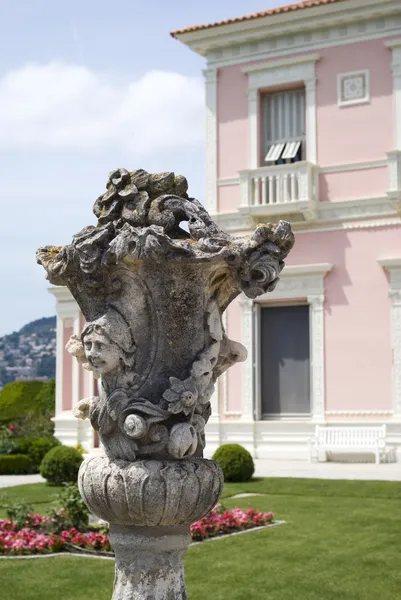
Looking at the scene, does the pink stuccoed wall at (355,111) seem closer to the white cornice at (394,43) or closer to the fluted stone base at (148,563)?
the white cornice at (394,43)

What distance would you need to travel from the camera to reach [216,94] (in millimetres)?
20625

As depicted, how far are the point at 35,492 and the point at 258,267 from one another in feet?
37.9

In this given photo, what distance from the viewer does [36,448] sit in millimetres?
19734

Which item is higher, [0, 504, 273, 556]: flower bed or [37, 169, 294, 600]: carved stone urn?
[37, 169, 294, 600]: carved stone urn

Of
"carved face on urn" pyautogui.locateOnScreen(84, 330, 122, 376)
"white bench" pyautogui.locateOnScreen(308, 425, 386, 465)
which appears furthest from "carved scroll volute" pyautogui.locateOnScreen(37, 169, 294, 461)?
"white bench" pyautogui.locateOnScreen(308, 425, 386, 465)

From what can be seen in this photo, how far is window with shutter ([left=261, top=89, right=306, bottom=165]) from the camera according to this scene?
19891mm

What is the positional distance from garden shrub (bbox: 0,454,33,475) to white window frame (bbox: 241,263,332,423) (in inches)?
191

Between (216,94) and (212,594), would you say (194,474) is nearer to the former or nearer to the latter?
(212,594)

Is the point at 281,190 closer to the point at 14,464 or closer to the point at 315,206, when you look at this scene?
the point at 315,206

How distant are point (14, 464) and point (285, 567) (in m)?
12.4

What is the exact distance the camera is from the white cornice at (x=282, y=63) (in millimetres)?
19453

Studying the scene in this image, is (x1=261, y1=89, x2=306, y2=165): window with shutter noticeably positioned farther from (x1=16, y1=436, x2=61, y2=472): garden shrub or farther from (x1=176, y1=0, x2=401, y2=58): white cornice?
(x1=16, y1=436, x2=61, y2=472): garden shrub

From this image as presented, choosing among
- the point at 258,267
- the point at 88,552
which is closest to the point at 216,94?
the point at 88,552

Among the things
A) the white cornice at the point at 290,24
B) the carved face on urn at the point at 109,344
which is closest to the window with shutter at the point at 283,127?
the white cornice at the point at 290,24
